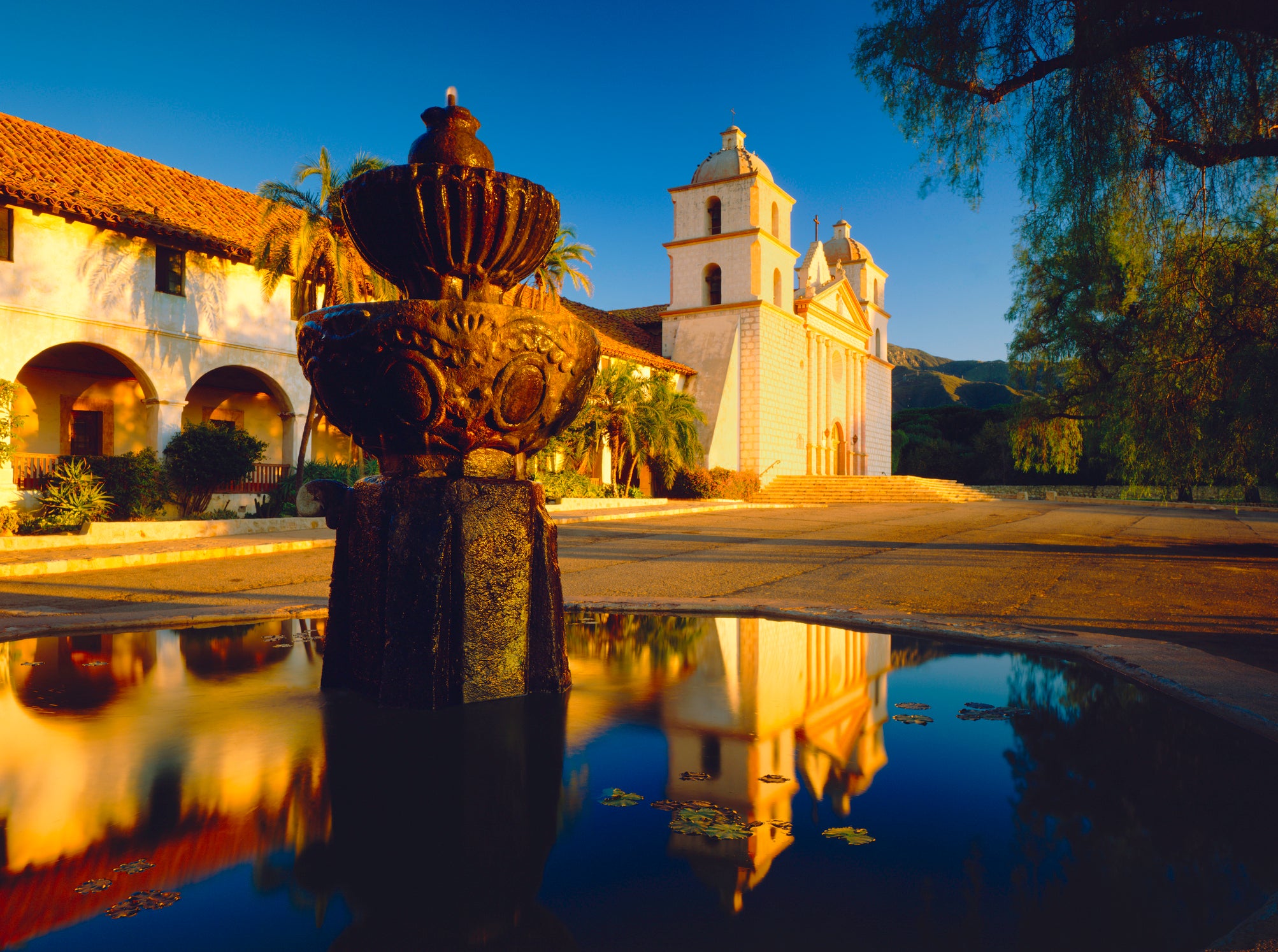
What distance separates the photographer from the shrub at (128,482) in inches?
554

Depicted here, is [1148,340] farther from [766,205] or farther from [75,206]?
[766,205]

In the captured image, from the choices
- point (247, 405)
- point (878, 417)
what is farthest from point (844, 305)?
point (247, 405)

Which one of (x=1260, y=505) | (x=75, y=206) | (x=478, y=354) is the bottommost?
(x=1260, y=505)

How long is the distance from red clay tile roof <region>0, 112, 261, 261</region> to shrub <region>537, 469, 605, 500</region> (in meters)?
9.10

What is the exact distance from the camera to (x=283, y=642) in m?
4.22

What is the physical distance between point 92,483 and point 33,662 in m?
12.1

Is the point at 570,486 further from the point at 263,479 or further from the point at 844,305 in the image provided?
the point at 844,305

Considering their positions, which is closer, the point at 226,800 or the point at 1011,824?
the point at 1011,824

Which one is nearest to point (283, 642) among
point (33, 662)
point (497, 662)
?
point (33, 662)

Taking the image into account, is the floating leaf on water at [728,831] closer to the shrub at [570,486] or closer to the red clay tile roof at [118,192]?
the red clay tile roof at [118,192]

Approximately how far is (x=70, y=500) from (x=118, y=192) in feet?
22.1

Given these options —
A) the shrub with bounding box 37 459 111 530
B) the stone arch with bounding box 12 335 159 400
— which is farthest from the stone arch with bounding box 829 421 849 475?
the shrub with bounding box 37 459 111 530

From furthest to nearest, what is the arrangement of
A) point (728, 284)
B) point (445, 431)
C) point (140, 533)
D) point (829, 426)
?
point (829, 426)
point (728, 284)
point (140, 533)
point (445, 431)

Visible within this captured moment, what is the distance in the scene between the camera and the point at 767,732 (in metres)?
2.62
